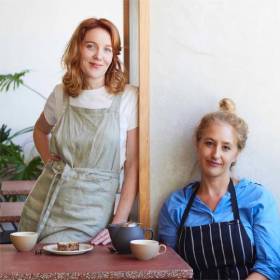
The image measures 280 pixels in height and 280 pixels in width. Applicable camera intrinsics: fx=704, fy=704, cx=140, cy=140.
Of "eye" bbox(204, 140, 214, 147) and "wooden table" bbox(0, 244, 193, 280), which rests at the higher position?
"eye" bbox(204, 140, 214, 147)

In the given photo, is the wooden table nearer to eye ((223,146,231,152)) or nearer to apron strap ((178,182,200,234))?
apron strap ((178,182,200,234))

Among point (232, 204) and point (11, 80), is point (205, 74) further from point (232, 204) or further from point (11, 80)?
point (11, 80)

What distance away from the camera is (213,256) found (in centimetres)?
185

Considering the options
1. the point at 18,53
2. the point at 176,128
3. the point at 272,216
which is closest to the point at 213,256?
the point at 272,216

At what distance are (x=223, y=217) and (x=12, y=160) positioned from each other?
57 centimetres

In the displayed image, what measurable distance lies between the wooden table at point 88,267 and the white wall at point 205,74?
287mm

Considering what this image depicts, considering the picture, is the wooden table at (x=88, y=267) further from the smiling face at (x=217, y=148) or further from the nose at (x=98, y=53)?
the nose at (x=98, y=53)

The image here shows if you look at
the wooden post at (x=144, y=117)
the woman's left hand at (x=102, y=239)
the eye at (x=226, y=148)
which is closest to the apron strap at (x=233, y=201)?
the eye at (x=226, y=148)

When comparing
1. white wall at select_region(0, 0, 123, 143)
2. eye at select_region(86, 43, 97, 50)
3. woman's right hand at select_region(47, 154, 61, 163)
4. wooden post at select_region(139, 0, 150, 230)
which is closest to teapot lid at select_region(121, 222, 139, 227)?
wooden post at select_region(139, 0, 150, 230)

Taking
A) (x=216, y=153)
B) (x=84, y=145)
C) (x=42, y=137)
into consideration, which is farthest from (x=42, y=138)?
(x=216, y=153)

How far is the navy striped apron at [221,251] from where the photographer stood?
1837mm

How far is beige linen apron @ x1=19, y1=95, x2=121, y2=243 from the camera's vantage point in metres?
1.80

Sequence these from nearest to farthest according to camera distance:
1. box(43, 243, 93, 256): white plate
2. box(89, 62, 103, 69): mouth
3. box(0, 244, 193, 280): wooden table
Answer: box(0, 244, 193, 280): wooden table < box(43, 243, 93, 256): white plate < box(89, 62, 103, 69): mouth

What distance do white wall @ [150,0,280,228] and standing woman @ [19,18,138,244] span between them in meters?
0.12
